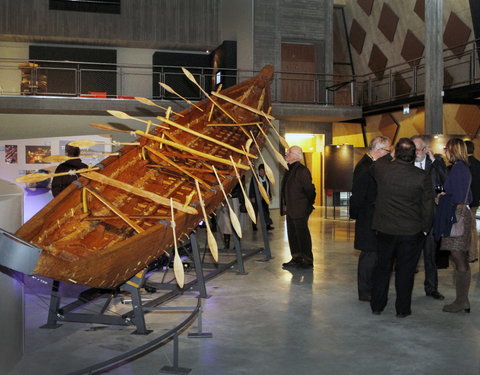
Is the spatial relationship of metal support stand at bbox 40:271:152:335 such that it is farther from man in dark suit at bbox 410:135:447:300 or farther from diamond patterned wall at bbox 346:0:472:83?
diamond patterned wall at bbox 346:0:472:83

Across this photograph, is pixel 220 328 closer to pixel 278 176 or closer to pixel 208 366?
pixel 208 366

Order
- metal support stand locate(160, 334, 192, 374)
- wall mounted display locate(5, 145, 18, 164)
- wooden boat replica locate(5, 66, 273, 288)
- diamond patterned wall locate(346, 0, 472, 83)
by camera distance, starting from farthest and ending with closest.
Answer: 1. wall mounted display locate(5, 145, 18, 164)
2. diamond patterned wall locate(346, 0, 472, 83)
3. metal support stand locate(160, 334, 192, 374)
4. wooden boat replica locate(5, 66, 273, 288)

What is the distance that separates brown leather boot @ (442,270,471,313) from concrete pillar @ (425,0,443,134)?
6.38 m

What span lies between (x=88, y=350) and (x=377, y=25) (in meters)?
14.7

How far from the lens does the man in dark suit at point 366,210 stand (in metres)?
4.59

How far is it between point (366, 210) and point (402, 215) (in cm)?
64

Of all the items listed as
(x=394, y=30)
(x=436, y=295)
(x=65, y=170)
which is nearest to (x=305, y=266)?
(x=436, y=295)

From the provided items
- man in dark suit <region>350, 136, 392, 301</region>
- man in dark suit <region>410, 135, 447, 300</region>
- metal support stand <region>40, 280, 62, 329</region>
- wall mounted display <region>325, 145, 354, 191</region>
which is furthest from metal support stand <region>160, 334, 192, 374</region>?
wall mounted display <region>325, 145, 354, 191</region>

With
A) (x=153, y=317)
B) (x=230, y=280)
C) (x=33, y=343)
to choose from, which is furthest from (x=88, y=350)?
(x=230, y=280)

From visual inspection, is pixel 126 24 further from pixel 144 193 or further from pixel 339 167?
pixel 144 193

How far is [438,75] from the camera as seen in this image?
33.4ft

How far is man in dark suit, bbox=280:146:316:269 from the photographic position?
6195 mm

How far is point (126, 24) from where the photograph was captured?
14.7m

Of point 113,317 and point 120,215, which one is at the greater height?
point 120,215
